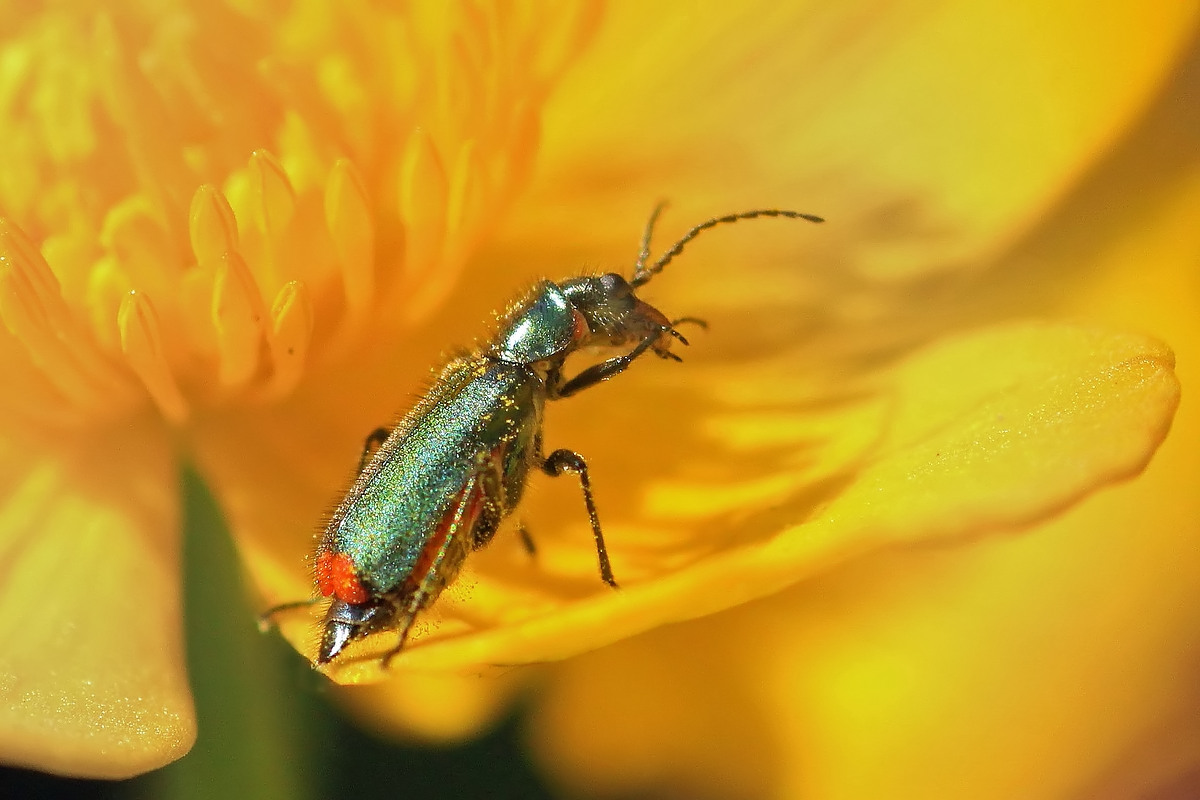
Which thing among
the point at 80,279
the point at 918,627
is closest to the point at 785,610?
the point at 918,627

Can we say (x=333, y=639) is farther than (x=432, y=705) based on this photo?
No

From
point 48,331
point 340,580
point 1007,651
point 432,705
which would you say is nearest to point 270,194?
point 48,331

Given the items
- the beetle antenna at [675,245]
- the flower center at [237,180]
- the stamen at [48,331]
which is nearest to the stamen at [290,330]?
the flower center at [237,180]

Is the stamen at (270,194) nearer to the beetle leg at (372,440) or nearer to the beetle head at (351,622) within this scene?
the beetle leg at (372,440)

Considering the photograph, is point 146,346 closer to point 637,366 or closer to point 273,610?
point 273,610

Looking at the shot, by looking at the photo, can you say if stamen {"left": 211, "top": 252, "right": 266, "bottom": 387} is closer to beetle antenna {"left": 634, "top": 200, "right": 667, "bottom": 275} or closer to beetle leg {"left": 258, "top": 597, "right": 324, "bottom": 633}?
beetle leg {"left": 258, "top": 597, "right": 324, "bottom": 633}

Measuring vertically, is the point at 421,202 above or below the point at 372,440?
above

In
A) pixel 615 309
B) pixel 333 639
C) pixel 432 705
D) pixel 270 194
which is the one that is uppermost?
pixel 270 194

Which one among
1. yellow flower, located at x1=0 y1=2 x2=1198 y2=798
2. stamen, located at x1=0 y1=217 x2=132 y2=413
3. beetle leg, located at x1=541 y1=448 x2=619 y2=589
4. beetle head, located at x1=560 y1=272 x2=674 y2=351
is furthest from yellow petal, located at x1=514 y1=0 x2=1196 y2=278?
stamen, located at x1=0 y1=217 x2=132 y2=413
